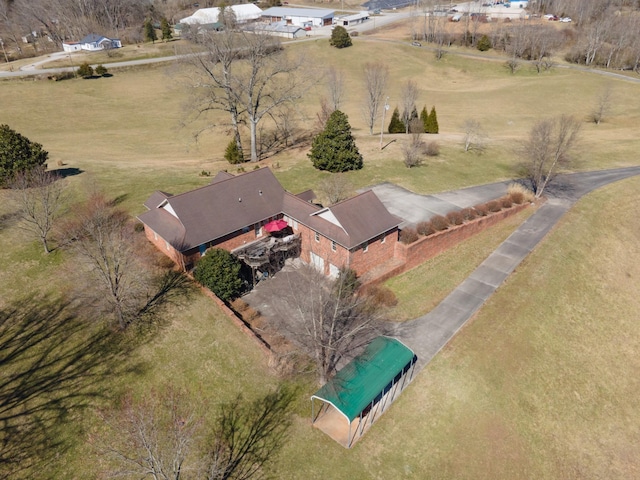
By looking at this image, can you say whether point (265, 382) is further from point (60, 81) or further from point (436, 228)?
point (60, 81)

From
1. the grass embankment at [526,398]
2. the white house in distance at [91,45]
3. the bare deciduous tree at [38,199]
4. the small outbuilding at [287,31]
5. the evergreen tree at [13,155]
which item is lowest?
the grass embankment at [526,398]

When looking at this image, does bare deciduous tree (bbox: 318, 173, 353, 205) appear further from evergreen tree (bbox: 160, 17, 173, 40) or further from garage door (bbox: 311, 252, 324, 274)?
evergreen tree (bbox: 160, 17, 173, 40)

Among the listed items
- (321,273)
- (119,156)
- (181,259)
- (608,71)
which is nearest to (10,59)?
(119,156)

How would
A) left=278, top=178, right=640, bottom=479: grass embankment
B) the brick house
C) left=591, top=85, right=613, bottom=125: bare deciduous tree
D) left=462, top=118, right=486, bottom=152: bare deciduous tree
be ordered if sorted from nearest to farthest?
left=278, top=178, right=640, bottom=479: grass embankment < the brick house < left=462, top=118, right=486, bottom=152: bare deciduous tree < left=591, top=85, right=613, bottom=125: bare deciduous tree

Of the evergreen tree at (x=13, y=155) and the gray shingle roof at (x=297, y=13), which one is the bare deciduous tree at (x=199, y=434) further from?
the gray shingle roof at (x=297, y=13)

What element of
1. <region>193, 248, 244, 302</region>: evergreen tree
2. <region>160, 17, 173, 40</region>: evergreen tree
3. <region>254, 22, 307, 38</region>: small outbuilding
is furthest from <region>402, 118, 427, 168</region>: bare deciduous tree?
<region>160, 17, 173, 40</region>: evergreen tree

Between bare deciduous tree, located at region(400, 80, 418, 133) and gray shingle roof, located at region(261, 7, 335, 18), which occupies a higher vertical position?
gray shingle roof, located at region(261, 7, 335, 18)

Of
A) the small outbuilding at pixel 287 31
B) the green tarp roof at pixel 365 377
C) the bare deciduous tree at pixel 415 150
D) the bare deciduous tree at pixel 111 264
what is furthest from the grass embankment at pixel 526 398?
the small outbuilding at pixel 287 31

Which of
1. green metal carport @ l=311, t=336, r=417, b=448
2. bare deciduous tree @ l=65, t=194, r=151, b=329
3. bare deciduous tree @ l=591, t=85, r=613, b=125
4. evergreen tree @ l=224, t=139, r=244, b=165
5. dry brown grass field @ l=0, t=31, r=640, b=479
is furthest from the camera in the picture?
bare deciduous tree @ l=591, t=85, r=613, b=125
